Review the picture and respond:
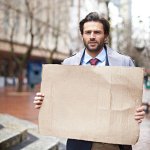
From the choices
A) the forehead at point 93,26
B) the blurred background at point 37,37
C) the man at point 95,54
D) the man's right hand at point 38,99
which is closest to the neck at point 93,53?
the man at point 95,54

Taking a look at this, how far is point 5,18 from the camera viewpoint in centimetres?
3341

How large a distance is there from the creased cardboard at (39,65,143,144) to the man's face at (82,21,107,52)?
0.21 m

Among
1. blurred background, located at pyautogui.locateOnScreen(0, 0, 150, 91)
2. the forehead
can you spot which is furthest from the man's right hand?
blurred background, located at pyautogui.locateOnScreen(0, 0, 150, 91)

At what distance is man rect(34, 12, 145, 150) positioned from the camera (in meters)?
2.69

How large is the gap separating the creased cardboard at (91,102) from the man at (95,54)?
0.12 meters

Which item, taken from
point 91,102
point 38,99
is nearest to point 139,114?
point 91,102

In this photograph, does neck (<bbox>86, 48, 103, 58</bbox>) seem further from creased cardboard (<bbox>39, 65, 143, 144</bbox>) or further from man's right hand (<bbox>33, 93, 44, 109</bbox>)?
man's right hand (<bbox>33, 93, 44, 109</bbox>)

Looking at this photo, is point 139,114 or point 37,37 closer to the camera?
point 139,114

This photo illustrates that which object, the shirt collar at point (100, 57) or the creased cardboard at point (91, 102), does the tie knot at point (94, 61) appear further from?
the creased cardboard at point (91, 102)

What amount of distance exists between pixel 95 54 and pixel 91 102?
0.38 m

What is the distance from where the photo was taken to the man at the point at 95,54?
269 cm

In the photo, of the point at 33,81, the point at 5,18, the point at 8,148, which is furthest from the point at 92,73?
the point at 5,18

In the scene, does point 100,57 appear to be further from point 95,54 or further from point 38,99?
point 38,99

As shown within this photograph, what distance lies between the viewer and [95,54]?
279 centimetres
